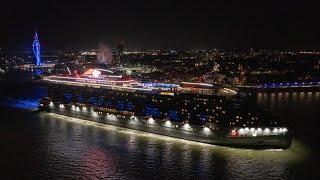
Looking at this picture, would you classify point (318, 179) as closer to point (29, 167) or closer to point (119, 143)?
point (119, 143)

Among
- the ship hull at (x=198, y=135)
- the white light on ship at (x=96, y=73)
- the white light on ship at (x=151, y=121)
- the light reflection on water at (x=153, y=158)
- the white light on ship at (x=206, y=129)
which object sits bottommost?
the light reflection on water at (x=153, y=158)

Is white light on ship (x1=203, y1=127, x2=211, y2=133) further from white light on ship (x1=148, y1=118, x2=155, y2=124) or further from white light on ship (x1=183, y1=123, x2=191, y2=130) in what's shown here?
white light on ship (x1=148, y1=118, x2=155, y2=124)

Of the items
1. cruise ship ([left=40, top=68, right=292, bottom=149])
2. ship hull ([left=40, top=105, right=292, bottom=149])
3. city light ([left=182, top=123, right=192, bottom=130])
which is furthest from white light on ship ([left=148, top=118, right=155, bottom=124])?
city light ([left=182, top=123, right=192, bottom=130])

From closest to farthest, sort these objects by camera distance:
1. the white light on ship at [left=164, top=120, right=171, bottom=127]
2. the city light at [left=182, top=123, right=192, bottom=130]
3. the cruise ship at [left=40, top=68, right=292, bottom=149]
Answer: the cruise ship at [left=40, top=68, right=292, bottom=149] → the city light at [left=182, top=123, right=192, bottom=130] → the white light on ship at [left=164, top=120, right=171, bottom=127]

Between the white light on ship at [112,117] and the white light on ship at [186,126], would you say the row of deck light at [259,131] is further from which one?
the white light on ship at [112,117]

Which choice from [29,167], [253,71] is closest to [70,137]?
[29,167]

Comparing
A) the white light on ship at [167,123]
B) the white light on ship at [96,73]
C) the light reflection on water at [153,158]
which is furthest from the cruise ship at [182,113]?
the white light on ship at [96,73]

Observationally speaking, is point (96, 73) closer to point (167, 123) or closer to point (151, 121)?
point (151, 121)
